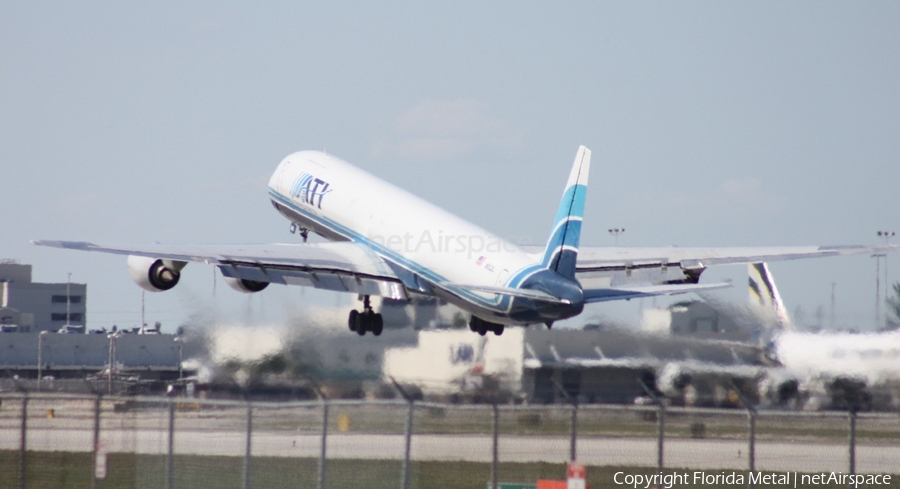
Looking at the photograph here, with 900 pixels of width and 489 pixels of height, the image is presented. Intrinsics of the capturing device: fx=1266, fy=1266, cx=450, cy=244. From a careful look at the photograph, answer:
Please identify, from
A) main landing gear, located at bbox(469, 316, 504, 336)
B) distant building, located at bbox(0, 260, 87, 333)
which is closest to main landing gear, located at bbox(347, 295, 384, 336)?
main landing gear, located at bbox(469, 316, 504, 336)

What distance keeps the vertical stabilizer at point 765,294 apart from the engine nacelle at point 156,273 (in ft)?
60.6

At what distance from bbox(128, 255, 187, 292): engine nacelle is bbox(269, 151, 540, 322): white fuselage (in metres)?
6.22

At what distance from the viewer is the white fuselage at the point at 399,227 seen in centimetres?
3616

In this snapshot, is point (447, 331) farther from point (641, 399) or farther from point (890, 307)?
point (890, 307)

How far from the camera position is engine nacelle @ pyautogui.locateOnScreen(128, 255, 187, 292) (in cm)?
4181

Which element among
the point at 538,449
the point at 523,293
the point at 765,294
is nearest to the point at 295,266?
the point at 523,293

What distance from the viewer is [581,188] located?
35062 millimetres

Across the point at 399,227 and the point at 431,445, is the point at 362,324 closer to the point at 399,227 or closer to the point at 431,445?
the point at 399,227

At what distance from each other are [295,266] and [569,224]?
35.6 ft

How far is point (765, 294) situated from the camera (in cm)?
3731

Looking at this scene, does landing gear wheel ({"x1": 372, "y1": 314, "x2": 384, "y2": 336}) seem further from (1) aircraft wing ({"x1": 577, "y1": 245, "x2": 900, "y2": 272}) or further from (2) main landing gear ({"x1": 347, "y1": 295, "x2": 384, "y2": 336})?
(1) aircraft wing ({"x1": 577, "y1": 245, "x2": 900, "y2": 272})

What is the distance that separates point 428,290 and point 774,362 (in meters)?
12.1

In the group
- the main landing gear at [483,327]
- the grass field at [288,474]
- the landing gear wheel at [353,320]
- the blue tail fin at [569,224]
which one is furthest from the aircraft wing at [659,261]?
the grass field at [288,474]

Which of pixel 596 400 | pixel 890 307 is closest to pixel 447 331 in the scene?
pixel 596 400
